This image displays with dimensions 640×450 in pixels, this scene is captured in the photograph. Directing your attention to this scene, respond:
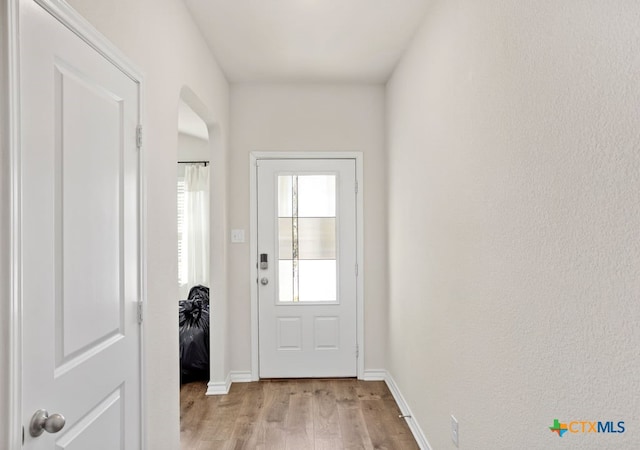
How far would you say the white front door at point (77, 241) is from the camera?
3.43 feet

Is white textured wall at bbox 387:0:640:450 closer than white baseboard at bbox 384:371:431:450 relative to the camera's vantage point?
Yes

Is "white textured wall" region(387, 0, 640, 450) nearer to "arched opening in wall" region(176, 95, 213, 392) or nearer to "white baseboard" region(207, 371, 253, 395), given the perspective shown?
"white baseboard" region(207, 371, 253, 395)

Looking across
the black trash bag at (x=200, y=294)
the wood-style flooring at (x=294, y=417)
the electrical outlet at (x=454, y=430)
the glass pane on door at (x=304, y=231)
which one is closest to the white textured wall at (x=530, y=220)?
the electrical outlet at (x=454, y=430)

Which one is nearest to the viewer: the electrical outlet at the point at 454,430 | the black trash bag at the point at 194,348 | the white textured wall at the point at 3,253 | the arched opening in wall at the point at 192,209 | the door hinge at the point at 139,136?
the white textured wall at the point at 3,253

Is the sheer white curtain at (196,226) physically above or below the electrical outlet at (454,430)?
above

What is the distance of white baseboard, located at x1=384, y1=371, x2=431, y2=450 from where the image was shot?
2.46m

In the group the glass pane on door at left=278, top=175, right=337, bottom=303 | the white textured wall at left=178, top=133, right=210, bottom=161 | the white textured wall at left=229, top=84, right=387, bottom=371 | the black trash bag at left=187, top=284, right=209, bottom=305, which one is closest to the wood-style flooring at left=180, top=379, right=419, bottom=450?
the white textured wall at left=229, top=84, right=387, bottom=371

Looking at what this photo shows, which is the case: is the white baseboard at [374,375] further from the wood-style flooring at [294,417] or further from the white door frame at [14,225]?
the white door frame at [14,225]

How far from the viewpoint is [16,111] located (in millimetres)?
974

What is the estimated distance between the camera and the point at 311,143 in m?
3.61

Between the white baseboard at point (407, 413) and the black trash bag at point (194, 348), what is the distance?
5.13 feet

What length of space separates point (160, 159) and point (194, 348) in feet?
6.94

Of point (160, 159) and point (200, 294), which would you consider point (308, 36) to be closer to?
point (160, 159)

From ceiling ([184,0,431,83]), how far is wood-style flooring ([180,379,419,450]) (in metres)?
2.57
